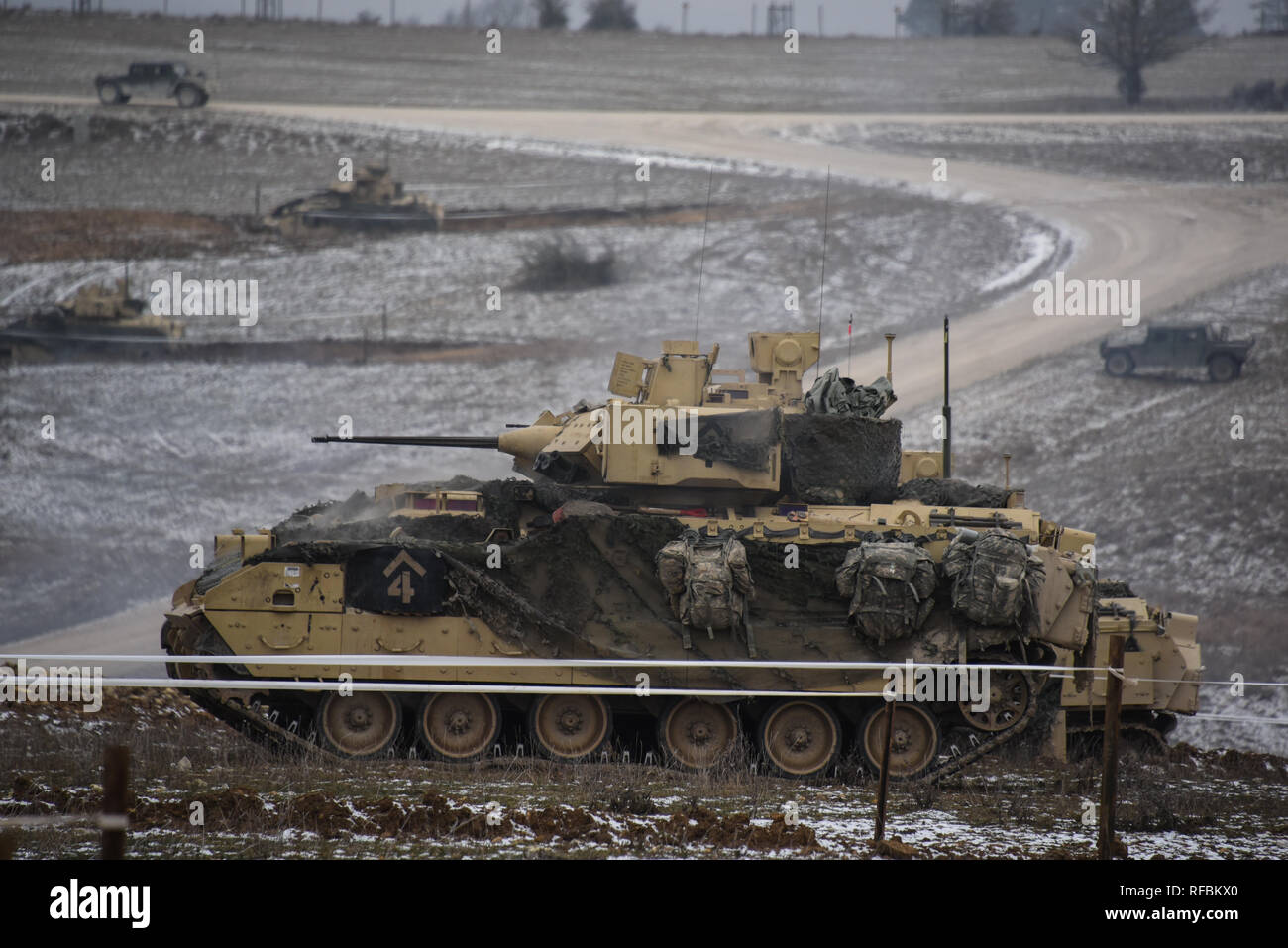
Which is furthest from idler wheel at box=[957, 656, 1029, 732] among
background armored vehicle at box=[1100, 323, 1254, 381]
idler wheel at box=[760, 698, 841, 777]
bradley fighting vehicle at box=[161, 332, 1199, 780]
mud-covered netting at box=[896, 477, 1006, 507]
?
background armored vehicle at box=[1100, 323, 1254, 381]

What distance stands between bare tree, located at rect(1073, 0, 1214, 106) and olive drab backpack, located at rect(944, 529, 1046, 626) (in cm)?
4538

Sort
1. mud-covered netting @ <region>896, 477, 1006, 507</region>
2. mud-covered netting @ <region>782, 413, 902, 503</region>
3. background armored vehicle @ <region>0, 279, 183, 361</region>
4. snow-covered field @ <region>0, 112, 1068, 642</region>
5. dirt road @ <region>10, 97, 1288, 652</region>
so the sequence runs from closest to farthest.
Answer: mud-covered netting @ <region>782, 413, 902, 503</region>, mud-covered netting @ <region>896, 477, 1006, 507</region>, snow-covered field @ <region>0, 112, 1068, 642</region>, background armored vehicle @ <region>0, 279, 183, 361</region>, dirt road @ <region>10, 97, 1288, 652</region>

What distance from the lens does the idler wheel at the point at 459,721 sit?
50.2 ft

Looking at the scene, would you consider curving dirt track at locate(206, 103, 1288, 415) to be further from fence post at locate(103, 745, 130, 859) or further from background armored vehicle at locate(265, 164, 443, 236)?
fence post at locate(103, 745, 130, 859)

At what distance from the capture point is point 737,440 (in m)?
15.5

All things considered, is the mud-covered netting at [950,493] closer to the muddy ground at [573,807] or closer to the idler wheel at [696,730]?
the muddy ground at [573,807]

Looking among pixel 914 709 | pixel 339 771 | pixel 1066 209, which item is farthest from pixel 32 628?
pixel 1066 209

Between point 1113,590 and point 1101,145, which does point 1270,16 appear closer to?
point 1101,145

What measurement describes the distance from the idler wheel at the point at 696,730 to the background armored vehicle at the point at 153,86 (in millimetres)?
40682

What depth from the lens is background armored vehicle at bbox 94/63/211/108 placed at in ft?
162

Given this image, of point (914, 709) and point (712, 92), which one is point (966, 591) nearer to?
point (914, 709)

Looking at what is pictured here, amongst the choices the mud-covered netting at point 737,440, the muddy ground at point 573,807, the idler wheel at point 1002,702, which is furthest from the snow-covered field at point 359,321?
the idler wheel at point 1002,702

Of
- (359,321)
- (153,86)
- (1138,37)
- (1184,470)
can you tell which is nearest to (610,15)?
(1138,37)
